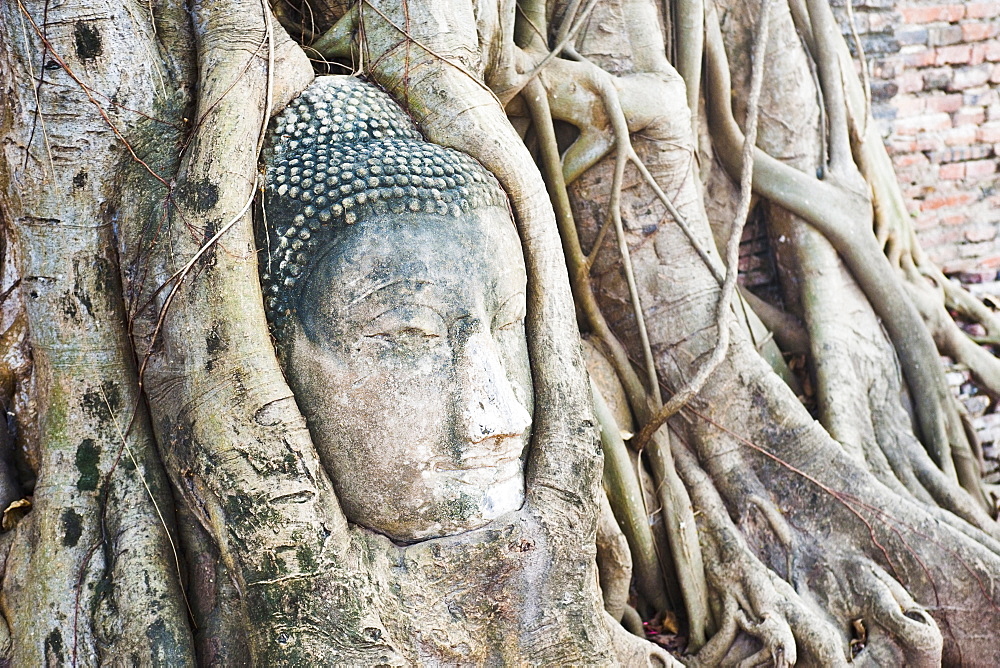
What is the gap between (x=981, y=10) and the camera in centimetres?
411

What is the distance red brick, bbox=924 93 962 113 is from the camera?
414 cm

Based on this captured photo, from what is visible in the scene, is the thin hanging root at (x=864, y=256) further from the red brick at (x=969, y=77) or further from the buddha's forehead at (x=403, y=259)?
the buddha's forehead at (x=403, y=259)

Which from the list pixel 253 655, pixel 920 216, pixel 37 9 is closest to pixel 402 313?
pixel 253 655

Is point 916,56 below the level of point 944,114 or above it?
above

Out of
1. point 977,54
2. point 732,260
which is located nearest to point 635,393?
point 732,260

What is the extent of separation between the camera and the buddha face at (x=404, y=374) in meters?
1.83

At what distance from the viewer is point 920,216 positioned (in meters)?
4.18

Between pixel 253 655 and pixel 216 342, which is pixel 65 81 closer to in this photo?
pixel 216 342

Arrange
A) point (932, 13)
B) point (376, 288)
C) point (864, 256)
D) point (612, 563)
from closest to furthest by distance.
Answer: point (376, 288) < point (612, 563) < point (864, 256) < point (932, 13)

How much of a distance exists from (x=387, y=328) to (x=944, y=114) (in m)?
3.42

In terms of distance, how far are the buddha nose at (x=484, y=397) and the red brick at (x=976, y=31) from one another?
3348 millimetres

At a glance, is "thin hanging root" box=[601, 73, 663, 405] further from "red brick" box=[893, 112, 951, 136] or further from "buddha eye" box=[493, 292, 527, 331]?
"red brick" box=[893, 112, 951, 136]

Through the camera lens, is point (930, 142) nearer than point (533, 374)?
No

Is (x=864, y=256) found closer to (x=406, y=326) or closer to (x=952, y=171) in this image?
(x=952, y=171)
